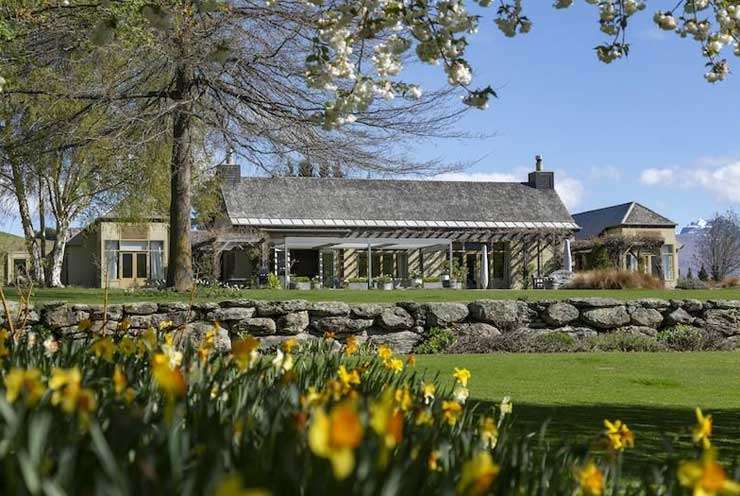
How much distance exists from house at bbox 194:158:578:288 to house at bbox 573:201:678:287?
2.30 metres

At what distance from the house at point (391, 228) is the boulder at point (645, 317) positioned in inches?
965

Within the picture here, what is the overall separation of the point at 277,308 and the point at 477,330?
297 cm

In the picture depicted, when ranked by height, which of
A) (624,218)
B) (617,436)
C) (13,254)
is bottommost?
(617,436)

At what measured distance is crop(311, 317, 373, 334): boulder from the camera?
41.1 feet

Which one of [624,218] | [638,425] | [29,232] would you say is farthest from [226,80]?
[624,218]

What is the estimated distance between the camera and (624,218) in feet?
161

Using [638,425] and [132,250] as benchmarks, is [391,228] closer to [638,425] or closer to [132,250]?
[132,250]

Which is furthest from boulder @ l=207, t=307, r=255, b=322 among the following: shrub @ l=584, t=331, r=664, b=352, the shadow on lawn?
the shadow on lawn

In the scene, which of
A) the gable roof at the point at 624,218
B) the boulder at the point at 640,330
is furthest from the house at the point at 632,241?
the boulder at the point at 640,330

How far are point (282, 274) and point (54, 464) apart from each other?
38.3m

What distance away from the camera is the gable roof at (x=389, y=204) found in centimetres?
4222

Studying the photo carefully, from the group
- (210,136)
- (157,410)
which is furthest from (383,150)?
(157,410)

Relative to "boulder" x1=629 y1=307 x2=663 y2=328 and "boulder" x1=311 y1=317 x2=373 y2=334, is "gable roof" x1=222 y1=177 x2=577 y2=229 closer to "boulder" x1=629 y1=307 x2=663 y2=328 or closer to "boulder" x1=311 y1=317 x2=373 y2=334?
"boulder" x1=629 y1=307 x2=663 y2=328

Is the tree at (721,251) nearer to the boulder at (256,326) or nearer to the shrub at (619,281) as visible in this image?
the shrub at (619,281)
